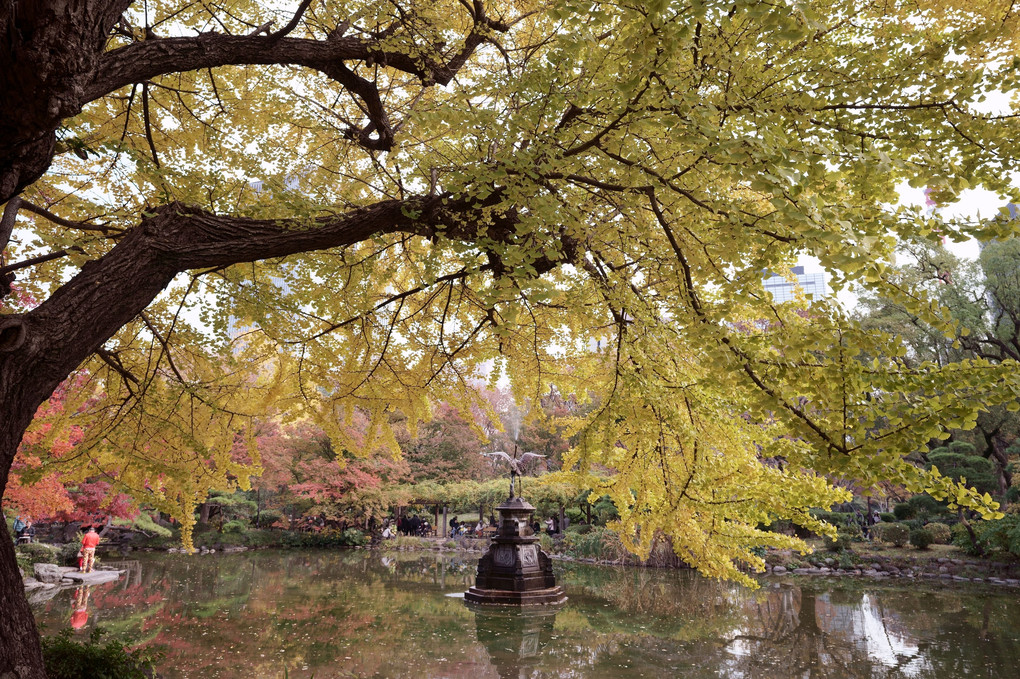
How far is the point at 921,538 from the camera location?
13.7 m

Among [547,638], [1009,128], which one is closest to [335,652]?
[547,638]

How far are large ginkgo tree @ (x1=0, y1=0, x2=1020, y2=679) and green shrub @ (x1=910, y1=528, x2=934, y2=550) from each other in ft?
42.7

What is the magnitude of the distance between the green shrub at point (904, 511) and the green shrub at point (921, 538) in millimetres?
1496

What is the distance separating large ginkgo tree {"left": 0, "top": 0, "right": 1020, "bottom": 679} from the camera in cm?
213

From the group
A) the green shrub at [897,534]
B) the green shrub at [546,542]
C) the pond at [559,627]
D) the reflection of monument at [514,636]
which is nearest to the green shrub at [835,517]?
the green shrub at [897,534]

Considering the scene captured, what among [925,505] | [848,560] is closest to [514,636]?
[848,560]

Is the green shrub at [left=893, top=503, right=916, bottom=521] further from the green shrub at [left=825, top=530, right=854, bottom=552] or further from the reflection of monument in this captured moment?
the reflection of monument

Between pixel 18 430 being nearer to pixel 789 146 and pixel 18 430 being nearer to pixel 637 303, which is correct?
pixel 637 303

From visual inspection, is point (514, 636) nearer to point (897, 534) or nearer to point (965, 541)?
point (965, 541)

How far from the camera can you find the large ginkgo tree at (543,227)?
2129 mm

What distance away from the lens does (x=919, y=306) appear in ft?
→ 6.85

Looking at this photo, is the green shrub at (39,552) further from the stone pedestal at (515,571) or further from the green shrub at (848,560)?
the green shrub at (848,560)

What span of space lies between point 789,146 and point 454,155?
8.21 feet

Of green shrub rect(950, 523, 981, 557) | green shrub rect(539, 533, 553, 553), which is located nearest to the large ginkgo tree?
green shrub rect(950, 523, 981, 557)
